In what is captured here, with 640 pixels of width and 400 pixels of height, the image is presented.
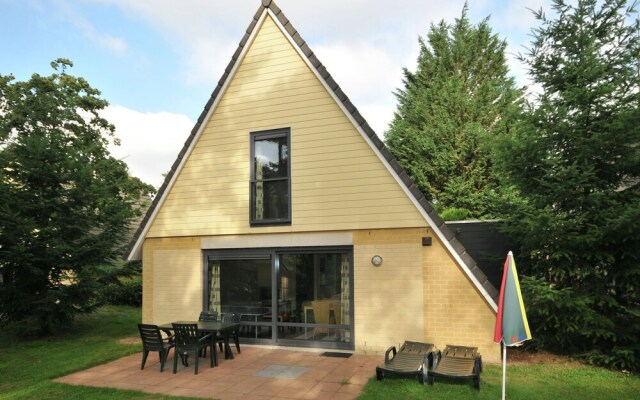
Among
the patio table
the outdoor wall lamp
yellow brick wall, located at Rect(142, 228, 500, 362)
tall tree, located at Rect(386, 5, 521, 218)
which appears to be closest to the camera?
the patio table

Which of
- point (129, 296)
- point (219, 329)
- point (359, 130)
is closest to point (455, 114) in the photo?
point (359, 130)

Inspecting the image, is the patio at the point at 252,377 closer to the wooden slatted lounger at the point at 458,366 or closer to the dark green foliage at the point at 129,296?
the wooden slatted lounger at the point at 458,366

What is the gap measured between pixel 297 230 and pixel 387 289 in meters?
2.34

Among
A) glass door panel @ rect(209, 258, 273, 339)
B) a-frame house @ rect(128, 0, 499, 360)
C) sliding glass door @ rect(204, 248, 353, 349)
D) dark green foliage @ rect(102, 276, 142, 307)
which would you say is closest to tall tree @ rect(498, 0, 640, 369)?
a-frame house @ rect(128, 0, 499, 360)

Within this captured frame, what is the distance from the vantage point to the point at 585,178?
757 cm

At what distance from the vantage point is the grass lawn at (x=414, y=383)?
6188mm

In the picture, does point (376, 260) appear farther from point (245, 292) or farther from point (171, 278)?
point (171, 278)

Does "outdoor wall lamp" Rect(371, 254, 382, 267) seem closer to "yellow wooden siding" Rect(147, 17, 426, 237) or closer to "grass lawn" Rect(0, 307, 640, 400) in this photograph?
"yellow wooden siding" Rect(147, 17, 426, 237)

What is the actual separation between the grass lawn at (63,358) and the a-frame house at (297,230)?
1526mm

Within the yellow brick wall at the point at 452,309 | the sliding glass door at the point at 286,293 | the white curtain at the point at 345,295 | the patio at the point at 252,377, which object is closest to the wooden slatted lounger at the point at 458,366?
the yellow brick wall at the point at 452,309

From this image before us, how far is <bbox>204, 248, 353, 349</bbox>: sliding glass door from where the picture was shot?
30.4 feet

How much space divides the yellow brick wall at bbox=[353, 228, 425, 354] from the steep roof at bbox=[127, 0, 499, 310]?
1.97 ft

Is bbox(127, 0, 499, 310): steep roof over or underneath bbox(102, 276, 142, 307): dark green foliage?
over

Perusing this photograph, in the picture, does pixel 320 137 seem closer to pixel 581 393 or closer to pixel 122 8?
pixel 581 393
